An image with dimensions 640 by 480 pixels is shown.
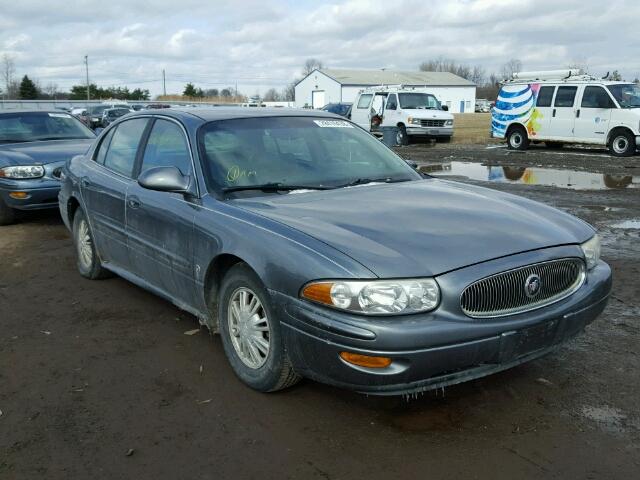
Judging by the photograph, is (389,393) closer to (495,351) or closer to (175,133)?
(495,351)

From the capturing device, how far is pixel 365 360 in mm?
2885

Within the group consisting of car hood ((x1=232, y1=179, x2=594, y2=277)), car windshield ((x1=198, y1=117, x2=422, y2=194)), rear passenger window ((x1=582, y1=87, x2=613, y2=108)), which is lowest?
car hood ((x1=232, y1=179, x2=594, y2=277))

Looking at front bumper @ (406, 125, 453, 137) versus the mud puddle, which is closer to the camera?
the mud puddle

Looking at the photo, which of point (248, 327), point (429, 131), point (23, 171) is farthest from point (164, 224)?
point (429, 131)

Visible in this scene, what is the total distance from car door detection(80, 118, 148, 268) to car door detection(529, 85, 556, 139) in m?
16.0

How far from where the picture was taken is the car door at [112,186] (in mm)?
4918

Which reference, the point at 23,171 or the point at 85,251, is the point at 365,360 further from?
the point at 23,171

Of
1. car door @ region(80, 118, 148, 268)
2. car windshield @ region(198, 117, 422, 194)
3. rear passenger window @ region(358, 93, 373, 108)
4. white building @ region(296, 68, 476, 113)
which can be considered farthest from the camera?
white building @ region(296, 68, 476, 113)

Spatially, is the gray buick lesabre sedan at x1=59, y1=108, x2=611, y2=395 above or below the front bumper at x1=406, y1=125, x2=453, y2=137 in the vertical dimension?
above

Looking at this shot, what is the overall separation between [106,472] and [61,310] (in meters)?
2.60

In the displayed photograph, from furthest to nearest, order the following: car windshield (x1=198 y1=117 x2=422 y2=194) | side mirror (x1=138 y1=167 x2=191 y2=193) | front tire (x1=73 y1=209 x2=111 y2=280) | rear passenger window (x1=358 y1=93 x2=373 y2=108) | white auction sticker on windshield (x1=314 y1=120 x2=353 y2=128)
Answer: rear passenger window (x1=358 y1=93 x2=373 y2=108), front tire (x1=73 y1=209 x2=111 y2=280), white auction sticker on windshield (x1=314 y1=120 x2=353 y2=128), car windshield (x1=198 y1=117 x2=422 y2=194), side mirror (x1=138 y1=167 x2=191 y2=193)

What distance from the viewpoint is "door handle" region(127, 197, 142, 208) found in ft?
15.0

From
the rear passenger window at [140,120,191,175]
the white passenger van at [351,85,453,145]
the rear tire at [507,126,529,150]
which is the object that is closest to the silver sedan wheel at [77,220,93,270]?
the rear passenger window at [140,120,191,175]

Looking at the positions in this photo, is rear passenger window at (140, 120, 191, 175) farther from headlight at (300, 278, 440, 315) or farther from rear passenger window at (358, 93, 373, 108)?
rear passenger window at (358, 93, 373, 108)
